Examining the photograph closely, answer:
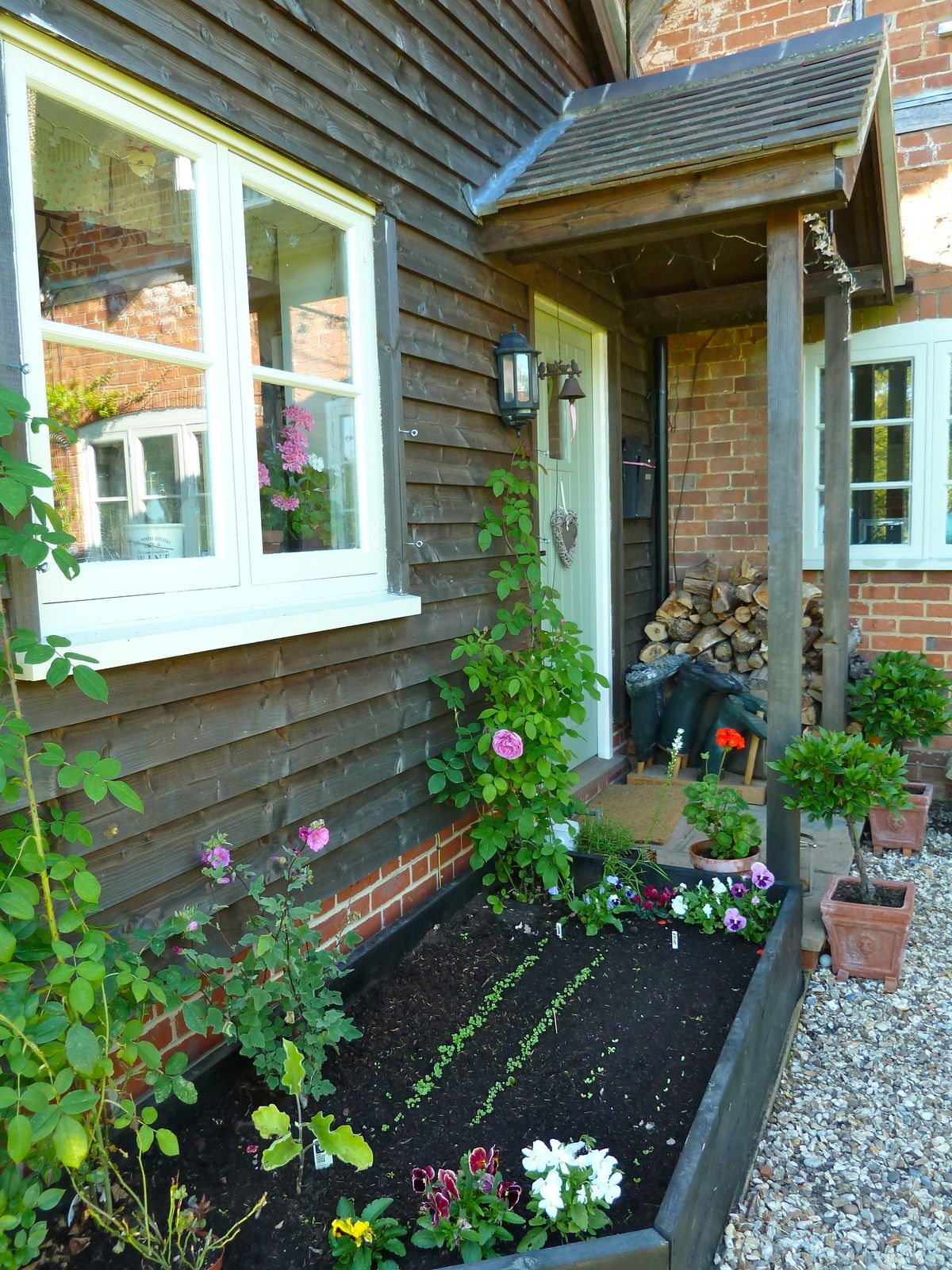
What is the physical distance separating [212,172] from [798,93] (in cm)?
210

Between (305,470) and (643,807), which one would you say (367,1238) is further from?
(643,807)

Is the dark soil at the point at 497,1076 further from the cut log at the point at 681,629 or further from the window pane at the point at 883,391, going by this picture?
the window pane at the point at 883,391

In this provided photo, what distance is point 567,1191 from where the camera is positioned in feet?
5.47

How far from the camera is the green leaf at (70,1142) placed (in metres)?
1.28

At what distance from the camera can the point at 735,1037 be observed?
212cm

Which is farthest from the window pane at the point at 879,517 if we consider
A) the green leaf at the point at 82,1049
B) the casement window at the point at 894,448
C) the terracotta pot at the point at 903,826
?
the green leaf at the point at 82,1049

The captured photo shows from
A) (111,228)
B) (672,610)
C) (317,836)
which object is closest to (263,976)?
(317,836)

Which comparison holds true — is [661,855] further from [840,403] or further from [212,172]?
[212,172]

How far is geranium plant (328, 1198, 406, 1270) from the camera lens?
1.62 m

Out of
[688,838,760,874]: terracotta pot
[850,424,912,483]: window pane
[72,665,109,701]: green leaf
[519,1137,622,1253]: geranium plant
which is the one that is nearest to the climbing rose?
[688,838,760,874]: terracotta pot

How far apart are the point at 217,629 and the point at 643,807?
288 cm

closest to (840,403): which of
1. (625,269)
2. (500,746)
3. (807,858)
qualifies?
(625,269)

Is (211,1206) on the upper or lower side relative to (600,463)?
lower

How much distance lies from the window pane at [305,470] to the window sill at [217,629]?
194mm
